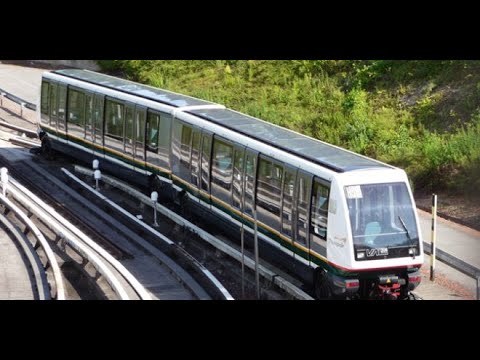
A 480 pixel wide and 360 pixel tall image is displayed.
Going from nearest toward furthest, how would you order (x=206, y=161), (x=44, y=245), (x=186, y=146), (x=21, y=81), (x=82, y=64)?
(x=44, y=245)
(x=206, y=161)
(x=186, y=146)
(x=21, y=81)
(x=82, y=64)

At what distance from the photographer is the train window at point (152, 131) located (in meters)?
24.0

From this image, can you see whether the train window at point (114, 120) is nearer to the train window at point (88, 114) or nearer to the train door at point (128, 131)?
the train door at point (128, 131)

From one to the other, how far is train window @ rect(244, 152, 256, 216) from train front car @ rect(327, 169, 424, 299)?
343cm

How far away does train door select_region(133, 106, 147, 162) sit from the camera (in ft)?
80.7

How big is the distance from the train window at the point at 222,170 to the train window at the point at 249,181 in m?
0.85

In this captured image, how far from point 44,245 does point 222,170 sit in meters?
4.05

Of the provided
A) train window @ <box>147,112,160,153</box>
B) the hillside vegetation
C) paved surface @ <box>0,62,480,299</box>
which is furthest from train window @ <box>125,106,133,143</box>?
paved surface @ <box>0,62,480,299</box>

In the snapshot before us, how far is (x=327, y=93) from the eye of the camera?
3331 centimetres

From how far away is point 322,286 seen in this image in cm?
1639

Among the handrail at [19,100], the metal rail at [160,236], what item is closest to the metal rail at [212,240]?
the metal rail at [160,236]

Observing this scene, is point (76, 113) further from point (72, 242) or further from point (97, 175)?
point (72, 242)

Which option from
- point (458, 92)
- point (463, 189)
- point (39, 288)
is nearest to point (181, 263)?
point (39, 288)

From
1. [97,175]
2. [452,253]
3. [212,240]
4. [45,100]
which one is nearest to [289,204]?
[212,240]
